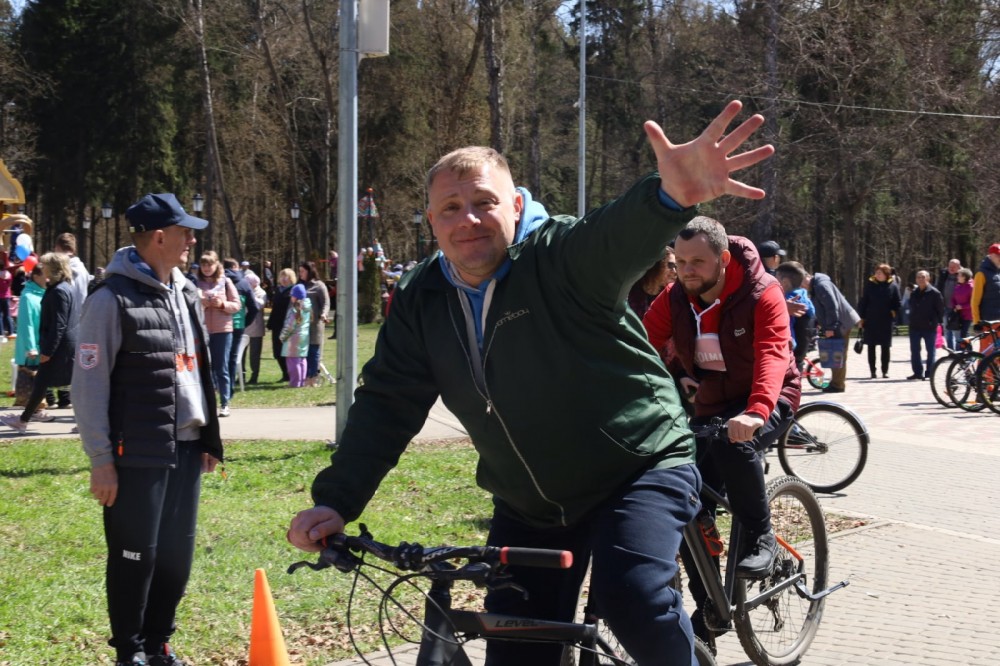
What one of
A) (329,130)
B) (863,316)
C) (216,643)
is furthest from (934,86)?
(216,643)

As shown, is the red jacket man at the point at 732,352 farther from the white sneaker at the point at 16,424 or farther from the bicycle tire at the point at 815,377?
the bicycle tire at the point at 815,377

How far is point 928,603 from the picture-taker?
588cm

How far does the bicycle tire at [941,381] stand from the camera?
1545 centimetres

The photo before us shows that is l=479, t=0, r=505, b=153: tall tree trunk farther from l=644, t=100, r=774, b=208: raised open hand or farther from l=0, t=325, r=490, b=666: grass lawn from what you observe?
l=644, t=100, r=774, b=208: raised open hand

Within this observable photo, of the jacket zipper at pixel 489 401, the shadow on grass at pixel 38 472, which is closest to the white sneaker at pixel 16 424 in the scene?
the shadow on grass at pixel 38 472

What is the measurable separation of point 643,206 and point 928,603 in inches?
165

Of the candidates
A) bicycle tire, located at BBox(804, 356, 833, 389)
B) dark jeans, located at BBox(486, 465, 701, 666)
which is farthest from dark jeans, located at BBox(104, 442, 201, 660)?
bicycle tire, located at BBox(804, 356, 833, 389)

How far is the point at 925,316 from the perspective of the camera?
62.3 feet

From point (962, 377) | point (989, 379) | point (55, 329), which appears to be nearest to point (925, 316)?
point (962, 377)

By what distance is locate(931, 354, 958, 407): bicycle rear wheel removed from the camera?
50.7 feet

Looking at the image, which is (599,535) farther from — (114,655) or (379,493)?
(379,493)

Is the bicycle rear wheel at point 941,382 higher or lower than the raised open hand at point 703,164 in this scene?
lower

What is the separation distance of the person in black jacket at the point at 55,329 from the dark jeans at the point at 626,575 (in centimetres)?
856

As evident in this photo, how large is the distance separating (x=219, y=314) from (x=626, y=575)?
11136 mm
